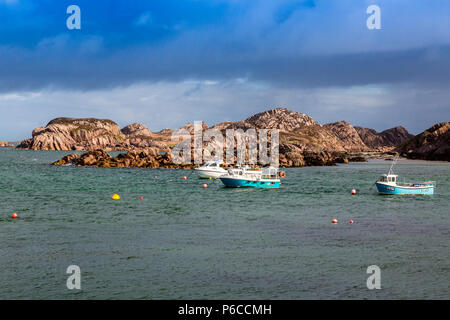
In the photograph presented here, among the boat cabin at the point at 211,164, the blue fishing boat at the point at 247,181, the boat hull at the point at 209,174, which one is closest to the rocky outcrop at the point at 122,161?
the boat cabin at the point at 211,164

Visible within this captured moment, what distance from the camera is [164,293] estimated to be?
73.4 ft

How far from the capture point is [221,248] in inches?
1234

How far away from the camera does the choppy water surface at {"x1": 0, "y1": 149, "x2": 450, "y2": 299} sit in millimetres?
→ 23172

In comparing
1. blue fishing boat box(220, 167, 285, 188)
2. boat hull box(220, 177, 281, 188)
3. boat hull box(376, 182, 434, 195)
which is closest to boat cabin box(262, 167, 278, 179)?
blue fishing boat box(220, 167, 285, 188)

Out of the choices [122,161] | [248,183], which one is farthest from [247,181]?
[122,161]

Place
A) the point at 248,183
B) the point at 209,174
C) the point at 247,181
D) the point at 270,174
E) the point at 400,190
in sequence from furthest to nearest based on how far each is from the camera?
the point at 209,174, the point at 270,174, the point at 248,183, the point at 247,181, the point at 400,190

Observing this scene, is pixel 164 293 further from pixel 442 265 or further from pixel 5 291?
pixel 442 265

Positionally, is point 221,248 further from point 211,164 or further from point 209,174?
point 211,164

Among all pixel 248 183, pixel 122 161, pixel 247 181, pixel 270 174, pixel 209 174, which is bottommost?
pixel 248 183

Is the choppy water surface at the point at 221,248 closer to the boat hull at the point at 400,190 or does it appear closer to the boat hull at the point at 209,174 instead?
the boat hull at the point at 400,190

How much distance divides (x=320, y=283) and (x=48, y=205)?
38586 millimetres

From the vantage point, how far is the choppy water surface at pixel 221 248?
76.0ft
